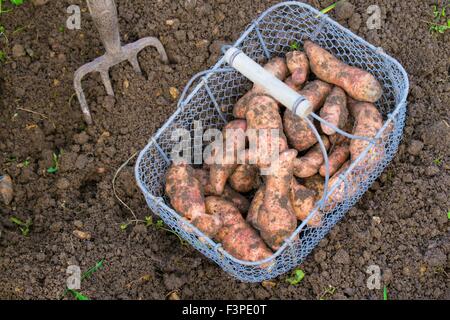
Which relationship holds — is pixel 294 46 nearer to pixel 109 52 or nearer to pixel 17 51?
pixel 109 52

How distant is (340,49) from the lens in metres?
3.13

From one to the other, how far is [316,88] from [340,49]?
38 cm

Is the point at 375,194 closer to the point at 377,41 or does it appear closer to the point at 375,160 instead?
the point at 375,160

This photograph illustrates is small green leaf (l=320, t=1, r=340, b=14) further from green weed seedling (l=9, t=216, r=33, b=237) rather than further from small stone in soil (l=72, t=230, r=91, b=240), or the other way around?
green weed seedling (l=9, t=216, r=33, b=237)

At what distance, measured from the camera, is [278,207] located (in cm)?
259

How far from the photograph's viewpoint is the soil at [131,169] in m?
2.71

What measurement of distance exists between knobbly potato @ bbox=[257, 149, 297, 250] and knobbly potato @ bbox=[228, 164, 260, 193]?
0.59 feet

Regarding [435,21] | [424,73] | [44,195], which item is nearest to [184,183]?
[44,195]

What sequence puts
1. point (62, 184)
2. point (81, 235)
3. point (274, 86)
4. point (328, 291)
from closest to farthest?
point (274, 86) < point (328, 291) < point (81, 235) < point (62, 184)

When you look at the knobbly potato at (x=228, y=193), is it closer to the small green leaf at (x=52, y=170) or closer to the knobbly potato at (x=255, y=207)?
the knobbly potato at (x=255, y=207)

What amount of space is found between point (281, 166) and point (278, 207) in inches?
6.6

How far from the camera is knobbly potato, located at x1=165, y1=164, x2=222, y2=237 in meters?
2.62

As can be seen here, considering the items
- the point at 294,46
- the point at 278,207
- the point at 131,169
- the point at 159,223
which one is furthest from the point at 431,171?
the point at 131,169

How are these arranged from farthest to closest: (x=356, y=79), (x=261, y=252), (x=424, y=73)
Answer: (x=424, y=73) → (x=356, y=79) → (x=261, y=252)
